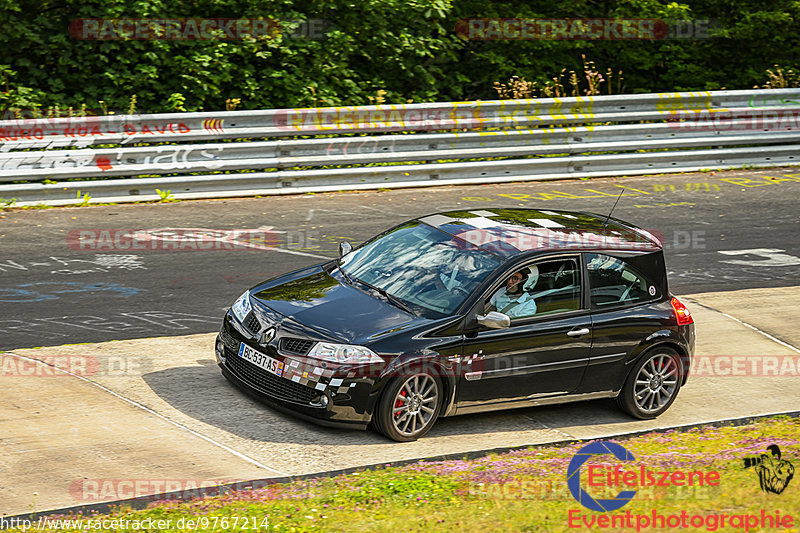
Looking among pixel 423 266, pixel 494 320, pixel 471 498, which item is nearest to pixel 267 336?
pixel 423 266

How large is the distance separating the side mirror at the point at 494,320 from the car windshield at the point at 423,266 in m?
0.22

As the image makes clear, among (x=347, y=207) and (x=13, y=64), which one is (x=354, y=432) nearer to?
(x=347, y=207)

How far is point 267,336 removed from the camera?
7.93m

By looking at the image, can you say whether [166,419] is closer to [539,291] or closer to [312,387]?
[312,387]

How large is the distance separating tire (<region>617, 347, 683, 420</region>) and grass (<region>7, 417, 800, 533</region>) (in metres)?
1.30

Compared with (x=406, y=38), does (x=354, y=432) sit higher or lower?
lower

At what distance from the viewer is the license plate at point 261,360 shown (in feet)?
25.6

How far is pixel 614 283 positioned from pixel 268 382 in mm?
3055

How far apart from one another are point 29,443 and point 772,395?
652cm

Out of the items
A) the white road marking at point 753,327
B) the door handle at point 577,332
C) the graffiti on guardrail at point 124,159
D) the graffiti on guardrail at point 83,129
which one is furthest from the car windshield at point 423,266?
the graffiti on guardrail at point 83,129

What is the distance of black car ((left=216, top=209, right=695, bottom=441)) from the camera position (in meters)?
7.68

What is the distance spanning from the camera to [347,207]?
1560cm

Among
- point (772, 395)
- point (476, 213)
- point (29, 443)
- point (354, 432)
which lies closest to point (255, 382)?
point (354, 432)

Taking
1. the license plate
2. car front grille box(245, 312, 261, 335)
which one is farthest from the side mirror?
car front grille box(245, 312, 261, 335)
